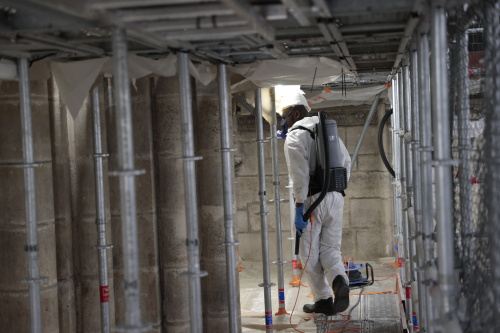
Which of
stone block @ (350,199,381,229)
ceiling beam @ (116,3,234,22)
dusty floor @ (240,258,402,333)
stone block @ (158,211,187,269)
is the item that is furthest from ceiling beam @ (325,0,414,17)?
stone block @ (350,199,381,229)

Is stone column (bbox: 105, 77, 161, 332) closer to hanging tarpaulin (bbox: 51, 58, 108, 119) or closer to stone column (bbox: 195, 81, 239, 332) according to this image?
stone column (bbox: 195, 81, 239, 332)

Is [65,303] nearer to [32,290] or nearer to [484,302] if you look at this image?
[32,290]

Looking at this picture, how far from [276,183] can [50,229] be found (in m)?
3.19

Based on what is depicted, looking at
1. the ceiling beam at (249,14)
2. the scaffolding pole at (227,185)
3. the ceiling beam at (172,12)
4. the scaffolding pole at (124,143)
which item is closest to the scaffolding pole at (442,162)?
the ceiling beam at (249,14)

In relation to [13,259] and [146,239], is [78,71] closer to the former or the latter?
[13,259]

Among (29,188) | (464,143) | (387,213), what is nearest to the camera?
(464,143)

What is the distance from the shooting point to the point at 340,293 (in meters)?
6.96

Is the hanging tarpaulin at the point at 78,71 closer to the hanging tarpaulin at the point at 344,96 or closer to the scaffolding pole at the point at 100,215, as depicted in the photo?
the scaffolding pole at the point at 100,215

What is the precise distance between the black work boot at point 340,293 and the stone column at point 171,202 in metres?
1.80

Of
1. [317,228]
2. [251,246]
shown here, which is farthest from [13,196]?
[251,246]

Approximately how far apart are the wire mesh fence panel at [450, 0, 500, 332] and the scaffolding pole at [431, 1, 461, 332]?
208 millimetres

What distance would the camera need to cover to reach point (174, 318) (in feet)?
19.5

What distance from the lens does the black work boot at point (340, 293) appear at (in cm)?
696

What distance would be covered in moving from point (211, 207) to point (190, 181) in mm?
1667
